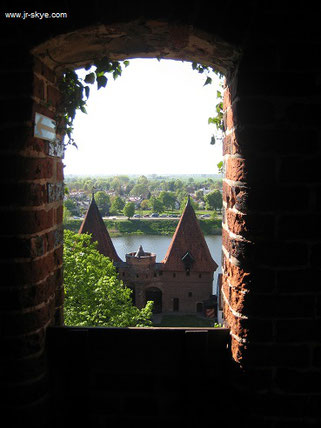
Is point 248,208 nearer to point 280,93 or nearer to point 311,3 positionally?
point 280,93

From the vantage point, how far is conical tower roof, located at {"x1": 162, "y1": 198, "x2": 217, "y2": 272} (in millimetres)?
24109

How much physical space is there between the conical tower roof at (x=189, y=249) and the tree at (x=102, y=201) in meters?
34.2

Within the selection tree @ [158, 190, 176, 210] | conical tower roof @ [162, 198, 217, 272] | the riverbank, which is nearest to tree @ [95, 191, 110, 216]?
the riverbank

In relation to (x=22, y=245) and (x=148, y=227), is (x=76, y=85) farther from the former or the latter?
(x=148, y=227)

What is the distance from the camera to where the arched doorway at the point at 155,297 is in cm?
2691

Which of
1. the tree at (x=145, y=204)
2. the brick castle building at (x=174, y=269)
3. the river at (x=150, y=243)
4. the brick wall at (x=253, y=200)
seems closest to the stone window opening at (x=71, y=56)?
the brick wall at (x=253, y=200)

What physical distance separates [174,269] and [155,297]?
298cm

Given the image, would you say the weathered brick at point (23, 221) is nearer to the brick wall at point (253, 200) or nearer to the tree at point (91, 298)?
the brick wall at point (253, 200)

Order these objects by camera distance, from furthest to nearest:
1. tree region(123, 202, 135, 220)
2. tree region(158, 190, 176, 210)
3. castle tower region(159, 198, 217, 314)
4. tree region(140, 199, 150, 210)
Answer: tree region(140, 199, 150, 210), tree region(158, 190, 176, 210), tree region(123, 202, 135, 220), castle tower region(159, 198, 217, 314)

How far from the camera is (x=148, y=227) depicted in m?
59.1

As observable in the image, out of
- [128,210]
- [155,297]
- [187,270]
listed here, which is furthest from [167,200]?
[187,270]

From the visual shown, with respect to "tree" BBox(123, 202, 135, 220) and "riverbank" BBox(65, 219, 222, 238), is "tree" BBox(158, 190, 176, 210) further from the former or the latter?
"tree" BBox(123, 202, 135, 220)

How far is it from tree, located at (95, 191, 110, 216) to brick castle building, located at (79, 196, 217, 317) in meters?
33.4

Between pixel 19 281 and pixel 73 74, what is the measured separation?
3.45 feet
